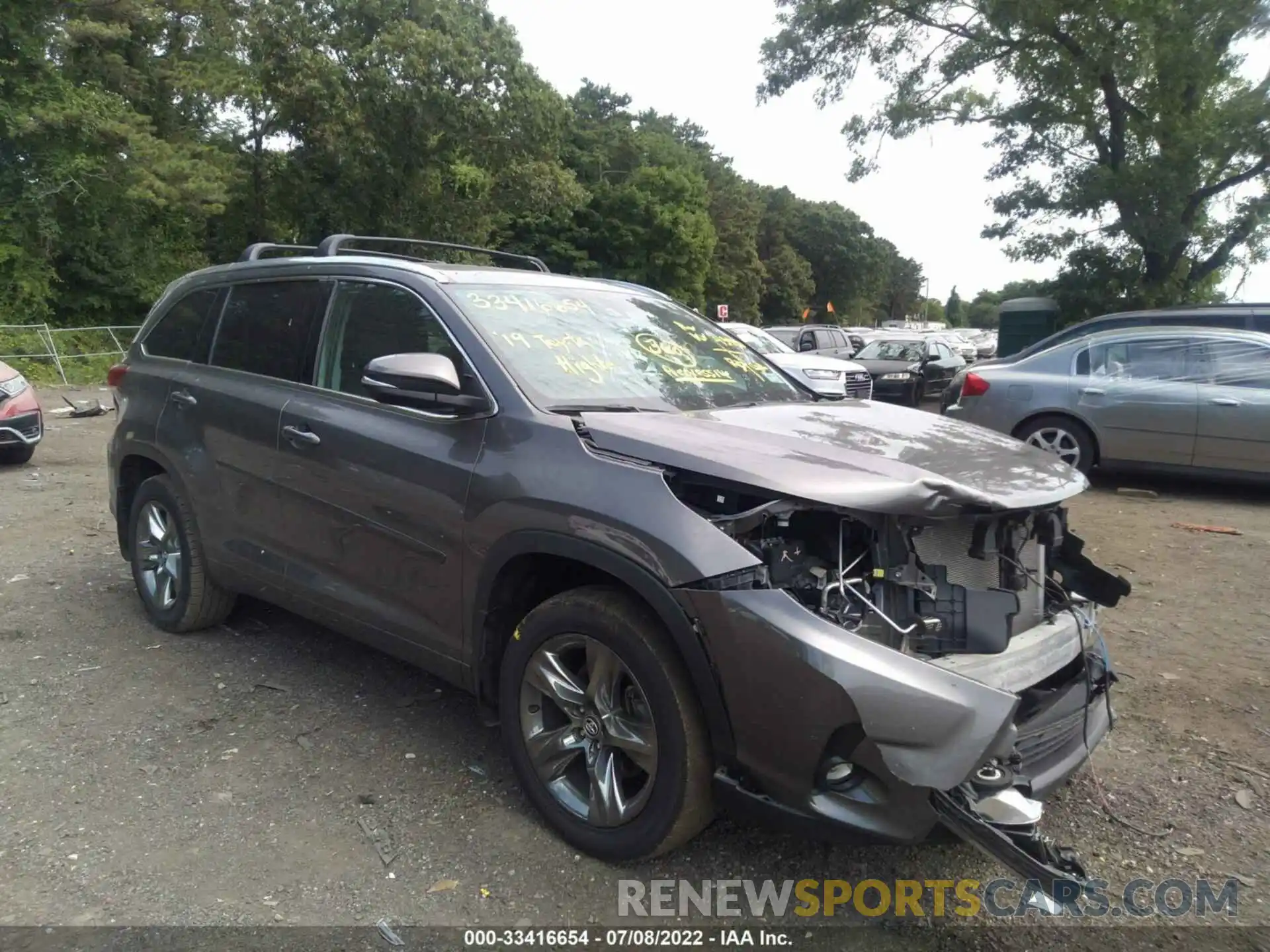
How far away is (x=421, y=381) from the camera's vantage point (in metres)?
3.11

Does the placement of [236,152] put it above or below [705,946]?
above

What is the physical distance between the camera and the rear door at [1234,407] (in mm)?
8016

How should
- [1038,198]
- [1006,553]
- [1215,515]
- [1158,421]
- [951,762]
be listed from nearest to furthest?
1. [951,762]
2. [1006,553]
3. [1215,515]
4. [1158,421]
5. [1038,198]

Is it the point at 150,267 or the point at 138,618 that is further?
the point at 150,267

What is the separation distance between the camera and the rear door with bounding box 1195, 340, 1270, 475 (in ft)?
26.3

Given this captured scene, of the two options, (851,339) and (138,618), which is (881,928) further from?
(851,339)

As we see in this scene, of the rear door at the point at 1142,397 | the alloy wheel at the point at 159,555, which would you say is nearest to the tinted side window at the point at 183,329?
the alloy wheel at the point at 159,555

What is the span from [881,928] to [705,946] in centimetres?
50

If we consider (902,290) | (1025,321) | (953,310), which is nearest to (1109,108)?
(1025,321)

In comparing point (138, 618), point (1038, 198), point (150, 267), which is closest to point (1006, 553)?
point (138, 618)

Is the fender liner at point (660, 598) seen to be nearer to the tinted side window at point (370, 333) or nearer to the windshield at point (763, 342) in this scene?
the tinted side window at point (370, 333)

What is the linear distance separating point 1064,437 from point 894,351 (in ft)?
34.0

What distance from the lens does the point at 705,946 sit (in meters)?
2.65

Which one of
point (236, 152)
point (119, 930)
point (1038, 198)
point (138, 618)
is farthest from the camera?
point (236, 152)
